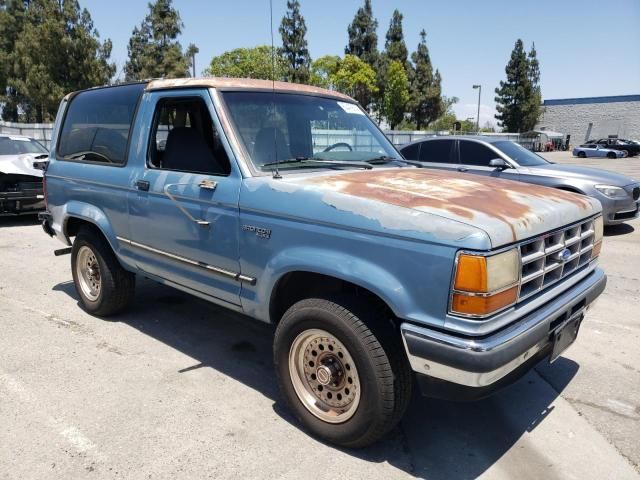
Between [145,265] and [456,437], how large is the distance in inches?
104

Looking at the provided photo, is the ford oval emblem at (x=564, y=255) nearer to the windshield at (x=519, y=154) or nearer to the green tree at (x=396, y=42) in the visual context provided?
the windshield at (x=519, y=154)

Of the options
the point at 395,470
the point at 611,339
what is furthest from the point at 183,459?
the point at 611,339

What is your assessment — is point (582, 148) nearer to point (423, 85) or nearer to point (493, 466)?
point (423, 85)

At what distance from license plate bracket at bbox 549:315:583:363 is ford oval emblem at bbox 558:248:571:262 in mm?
→ 353

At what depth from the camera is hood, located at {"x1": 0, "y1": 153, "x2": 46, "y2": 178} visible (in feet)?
30.5

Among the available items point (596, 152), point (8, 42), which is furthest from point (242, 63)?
point (596, 152)

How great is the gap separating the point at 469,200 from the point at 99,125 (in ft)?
11.1

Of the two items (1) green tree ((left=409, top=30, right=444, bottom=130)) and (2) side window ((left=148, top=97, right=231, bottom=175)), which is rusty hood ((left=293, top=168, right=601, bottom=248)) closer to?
(2) side window ((left=148, top=97, right=231, bottom=175))

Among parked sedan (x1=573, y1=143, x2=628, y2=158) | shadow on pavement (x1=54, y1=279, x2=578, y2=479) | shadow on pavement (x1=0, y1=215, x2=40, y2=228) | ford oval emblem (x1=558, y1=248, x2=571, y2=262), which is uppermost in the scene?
ford oval emblem (x1=558, y1=248, x2=571, y2=262)

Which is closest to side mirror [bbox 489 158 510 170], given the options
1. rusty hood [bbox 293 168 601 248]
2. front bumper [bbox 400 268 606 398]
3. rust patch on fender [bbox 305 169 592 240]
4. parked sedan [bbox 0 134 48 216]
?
rust patch on fender [bbox 305 169 592 240]

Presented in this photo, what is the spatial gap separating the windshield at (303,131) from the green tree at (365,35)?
56.6 m

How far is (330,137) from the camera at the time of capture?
12.9 feet

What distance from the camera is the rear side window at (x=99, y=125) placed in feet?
13.7

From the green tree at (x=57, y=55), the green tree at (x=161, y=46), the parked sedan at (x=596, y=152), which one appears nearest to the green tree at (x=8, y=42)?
the green tree at (x=57, y=55)
